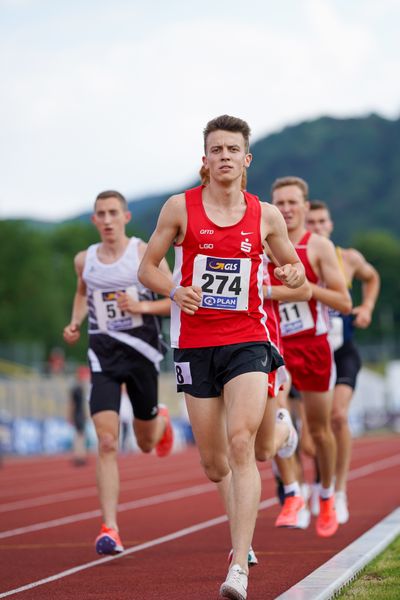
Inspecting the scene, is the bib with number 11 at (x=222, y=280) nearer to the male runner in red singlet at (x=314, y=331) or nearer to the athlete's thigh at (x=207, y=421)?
the athlete's thigh at (x=207, y=421)

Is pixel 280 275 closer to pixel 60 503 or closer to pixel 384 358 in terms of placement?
pixel 60 503

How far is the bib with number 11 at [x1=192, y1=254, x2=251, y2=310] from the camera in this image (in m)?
6.60

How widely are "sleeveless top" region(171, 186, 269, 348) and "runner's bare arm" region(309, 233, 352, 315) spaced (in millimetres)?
2910

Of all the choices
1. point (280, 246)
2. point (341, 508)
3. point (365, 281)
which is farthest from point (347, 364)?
point (280, 246)

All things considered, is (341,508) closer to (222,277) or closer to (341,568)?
(341,568)

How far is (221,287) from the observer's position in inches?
260

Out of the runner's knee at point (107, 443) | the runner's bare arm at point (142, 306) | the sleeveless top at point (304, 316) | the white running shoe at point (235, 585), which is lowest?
the white running shoe at point (235, 585)

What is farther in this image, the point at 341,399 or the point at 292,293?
the point at 341,399

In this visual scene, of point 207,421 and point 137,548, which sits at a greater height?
point 207,421

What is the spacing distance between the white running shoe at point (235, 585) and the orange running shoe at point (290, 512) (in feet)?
11.1

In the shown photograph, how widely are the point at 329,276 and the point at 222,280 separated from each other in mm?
3248

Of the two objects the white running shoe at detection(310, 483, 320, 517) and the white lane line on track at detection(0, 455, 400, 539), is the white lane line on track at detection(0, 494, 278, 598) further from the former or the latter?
the white lane line on track at detection(0, 455, 400, 539)

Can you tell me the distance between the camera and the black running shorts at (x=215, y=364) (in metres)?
6.61

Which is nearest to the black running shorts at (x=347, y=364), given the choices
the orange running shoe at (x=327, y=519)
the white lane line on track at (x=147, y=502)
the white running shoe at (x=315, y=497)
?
the white running shoe at (x=315, y=497)
